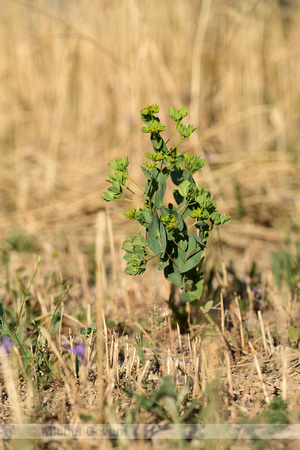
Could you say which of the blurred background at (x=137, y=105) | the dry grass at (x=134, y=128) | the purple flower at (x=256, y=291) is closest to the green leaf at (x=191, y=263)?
the dry grass at (x=134, y=128)

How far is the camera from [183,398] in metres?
1.36

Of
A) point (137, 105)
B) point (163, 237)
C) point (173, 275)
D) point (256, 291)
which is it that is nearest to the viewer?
point (163, 237)

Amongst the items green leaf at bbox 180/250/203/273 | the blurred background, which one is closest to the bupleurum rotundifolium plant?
green leaf at bbox 180/250/203/273

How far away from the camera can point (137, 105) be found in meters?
3.45

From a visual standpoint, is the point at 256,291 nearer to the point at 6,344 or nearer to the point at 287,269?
the point at 287,269

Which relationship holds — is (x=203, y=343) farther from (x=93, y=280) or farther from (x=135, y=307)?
(x=93, y=280)

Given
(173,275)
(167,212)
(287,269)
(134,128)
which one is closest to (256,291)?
(287,269)

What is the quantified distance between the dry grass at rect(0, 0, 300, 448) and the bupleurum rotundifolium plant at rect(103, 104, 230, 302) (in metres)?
0.27

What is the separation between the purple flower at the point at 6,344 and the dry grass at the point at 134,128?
190 millimetres

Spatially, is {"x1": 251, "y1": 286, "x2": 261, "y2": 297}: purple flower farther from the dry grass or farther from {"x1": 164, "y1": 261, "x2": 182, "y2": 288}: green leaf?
{"x1": 164, "y1": 261, "x2": 182, "y2": 288}: green leaf

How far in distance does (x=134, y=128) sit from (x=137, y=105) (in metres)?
0.15

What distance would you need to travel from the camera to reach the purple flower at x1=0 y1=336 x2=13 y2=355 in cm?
159

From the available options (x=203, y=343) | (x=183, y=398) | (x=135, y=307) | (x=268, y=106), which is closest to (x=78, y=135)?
(x=268, y=106)

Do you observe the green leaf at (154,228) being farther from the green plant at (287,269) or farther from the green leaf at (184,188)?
the green plant at (287,269)
